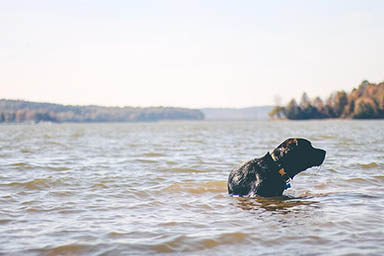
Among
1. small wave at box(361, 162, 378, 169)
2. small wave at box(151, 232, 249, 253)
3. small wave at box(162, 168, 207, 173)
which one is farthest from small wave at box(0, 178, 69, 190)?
small wave at box(361, 162, 378, 169)

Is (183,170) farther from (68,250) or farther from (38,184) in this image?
(68,250)

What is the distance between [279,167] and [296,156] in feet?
1.64

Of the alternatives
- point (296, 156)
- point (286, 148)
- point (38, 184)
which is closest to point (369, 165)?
point (296, 156)

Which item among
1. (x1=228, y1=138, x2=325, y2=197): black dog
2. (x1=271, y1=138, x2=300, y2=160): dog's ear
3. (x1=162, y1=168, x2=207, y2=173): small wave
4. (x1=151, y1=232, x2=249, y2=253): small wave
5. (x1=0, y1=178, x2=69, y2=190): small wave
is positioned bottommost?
(x1=162, y1=168, x2=207, y2=173): small wave

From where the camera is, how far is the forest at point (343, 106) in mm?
145375

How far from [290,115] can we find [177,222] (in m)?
173

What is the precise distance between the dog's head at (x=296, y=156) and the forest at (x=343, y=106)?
145 meters

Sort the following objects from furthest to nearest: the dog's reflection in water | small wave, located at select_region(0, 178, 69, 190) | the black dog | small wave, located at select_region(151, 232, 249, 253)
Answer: small wave, located at select_region(0, 178, 69, 190) < the black dog < the dog's reflection in water < small wave, located at select_region(151, 232, 249, 253)

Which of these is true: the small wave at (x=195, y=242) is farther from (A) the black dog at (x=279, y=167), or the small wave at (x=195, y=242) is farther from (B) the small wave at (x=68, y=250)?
(A) the black dog at (x=279, y=167)

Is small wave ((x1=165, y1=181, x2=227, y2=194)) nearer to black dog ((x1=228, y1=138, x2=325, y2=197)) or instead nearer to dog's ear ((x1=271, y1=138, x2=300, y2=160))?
black dog ((x1=228, y1=138, x2=325, y2=197))

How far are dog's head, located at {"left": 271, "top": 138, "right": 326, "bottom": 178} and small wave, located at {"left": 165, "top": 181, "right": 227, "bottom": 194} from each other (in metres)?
2.17

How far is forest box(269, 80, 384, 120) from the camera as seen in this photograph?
145m

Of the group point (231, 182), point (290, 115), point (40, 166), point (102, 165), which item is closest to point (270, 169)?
point (231, 182)

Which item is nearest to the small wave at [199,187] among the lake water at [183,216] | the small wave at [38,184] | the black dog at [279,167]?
the lake water at [183,216]
